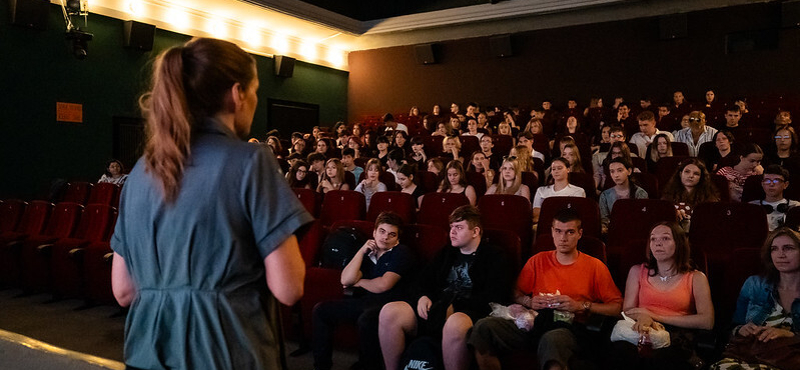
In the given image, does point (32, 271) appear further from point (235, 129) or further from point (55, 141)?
point (235, 129)

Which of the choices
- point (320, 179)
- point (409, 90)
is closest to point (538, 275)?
point (320, 179)

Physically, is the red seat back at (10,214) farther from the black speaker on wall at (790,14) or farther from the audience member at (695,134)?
the black speaker on wall at (790,14)

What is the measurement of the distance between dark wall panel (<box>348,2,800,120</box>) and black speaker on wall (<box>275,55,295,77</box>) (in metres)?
2.20

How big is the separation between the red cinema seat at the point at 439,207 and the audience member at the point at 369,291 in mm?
933

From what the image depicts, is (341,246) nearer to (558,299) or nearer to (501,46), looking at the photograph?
(558,299)

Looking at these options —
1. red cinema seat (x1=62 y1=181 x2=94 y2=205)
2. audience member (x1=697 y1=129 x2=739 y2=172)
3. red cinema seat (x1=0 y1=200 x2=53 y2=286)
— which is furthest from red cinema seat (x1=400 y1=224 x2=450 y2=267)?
red cinema seat (x1=62 y1=181 x2=94 y2=205)

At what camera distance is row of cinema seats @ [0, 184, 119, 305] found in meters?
4.52

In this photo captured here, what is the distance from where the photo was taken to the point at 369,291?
3.23 metres

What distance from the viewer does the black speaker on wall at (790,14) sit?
9008mm

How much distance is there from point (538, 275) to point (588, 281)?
24 cm

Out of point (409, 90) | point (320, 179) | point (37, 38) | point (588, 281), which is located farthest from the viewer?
point (409, 90)

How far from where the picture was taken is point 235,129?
100 centimetres

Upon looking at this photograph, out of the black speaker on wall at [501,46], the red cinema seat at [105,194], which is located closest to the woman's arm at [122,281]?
the red cinema seat at [105,194]

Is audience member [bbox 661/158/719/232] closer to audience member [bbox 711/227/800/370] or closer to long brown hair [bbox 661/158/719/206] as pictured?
long brown hair [bbox 661/158/719/206]
